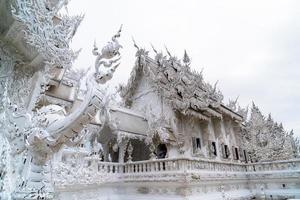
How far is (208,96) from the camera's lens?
11.4 meters

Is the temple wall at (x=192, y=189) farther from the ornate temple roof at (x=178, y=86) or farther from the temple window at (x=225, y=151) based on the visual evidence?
the ornate temple roof at (x=178, y=86)

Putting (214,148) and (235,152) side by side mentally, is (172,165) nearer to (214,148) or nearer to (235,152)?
(214,148)

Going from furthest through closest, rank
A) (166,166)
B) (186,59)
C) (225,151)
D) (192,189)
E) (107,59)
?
1. (225,151)
2. (186,59)
3. (166,166)
4. (192,189)
5. (107,59)

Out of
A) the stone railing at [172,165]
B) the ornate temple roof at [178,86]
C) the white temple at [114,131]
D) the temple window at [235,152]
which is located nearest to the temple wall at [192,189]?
the white temple at [114,131]

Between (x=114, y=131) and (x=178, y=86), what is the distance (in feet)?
10.8

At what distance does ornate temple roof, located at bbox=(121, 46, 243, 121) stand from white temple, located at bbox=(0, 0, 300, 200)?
6 cm

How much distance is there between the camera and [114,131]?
845 centimetres

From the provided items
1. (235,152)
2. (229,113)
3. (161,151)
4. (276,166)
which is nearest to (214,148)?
(229,113)

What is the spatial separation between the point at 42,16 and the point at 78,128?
63.8 inches

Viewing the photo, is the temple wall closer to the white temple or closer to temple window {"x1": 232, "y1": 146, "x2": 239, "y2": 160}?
the white temple

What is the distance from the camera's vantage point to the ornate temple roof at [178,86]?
32.2 feet

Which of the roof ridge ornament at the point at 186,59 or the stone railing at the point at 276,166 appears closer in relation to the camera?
the stone railing at the point at 276,166

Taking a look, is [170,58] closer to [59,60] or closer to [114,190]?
[114,190]

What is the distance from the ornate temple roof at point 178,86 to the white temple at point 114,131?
0.06 m
